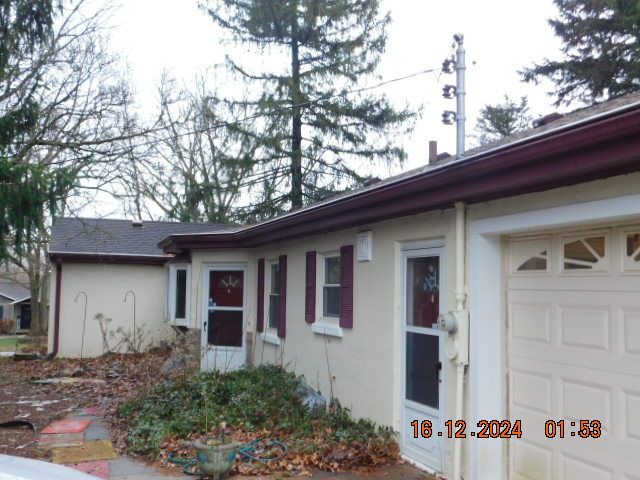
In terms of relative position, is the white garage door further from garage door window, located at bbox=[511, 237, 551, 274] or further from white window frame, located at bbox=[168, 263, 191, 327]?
white window frame, located at bbox=[168, 263, 191, 327]

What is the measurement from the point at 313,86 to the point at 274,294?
1295cm

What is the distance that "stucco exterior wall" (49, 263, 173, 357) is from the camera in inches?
635

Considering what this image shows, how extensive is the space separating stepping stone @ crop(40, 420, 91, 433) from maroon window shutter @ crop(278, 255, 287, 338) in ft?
10.6

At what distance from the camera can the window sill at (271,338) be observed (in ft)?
34.2

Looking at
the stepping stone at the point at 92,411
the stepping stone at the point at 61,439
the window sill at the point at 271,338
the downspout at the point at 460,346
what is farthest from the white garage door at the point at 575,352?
the stepping stone at the point at 92,411

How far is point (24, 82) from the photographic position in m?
13.0

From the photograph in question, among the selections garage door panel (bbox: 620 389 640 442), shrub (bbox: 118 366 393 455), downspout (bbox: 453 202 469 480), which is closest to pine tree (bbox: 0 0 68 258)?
shrub (bbox: 118 366 393 455)

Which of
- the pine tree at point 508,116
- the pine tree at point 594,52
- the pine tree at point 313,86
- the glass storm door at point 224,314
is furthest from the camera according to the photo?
the pine tree at point 508,116

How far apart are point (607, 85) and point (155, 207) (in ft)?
62.5

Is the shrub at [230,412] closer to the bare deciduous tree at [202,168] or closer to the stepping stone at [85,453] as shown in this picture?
the stepping stone at [85,453]

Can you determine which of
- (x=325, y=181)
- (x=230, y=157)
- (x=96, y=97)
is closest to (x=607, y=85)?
(x=325, y=181)

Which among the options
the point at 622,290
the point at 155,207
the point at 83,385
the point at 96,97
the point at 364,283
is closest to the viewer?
the point at 622,290

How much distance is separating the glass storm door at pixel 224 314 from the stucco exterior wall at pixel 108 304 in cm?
467

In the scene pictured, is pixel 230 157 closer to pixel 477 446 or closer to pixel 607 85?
pixel 607 85
